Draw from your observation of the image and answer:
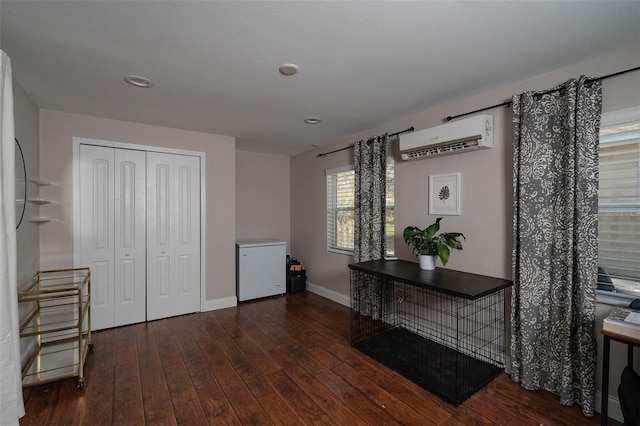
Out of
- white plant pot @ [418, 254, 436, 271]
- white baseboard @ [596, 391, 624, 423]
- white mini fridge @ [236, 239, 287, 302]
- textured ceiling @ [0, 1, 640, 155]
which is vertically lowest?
white baseboard @ [596, 391, 624, 423]

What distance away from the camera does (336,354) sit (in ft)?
9.19

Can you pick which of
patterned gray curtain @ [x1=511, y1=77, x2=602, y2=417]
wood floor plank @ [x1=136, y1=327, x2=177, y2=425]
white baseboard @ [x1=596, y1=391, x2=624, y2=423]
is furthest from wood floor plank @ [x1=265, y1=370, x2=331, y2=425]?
white baseboard @ [x1=596, y1=391, x2=624, y2=423]

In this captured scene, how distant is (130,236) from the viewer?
11.5 ft

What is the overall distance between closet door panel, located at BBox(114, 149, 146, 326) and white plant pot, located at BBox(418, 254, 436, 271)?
3.23m

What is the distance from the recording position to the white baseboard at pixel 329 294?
4.23 meters

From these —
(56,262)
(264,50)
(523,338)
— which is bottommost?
(523,338)

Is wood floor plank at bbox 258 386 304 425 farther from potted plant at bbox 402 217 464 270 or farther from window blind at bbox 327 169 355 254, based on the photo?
window blind at bbox 327 169 355 254

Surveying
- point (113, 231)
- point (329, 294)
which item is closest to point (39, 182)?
point (113, 231)

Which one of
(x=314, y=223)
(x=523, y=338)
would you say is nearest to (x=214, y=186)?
(x=314, y=223)

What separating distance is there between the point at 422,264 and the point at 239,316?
2.41 meters

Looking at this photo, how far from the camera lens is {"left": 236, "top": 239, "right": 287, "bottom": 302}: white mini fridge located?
4.42 m

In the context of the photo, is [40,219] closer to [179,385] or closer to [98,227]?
[98,227]

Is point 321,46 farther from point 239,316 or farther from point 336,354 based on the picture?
point 239,316

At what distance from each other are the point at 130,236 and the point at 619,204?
4564 millimetres
